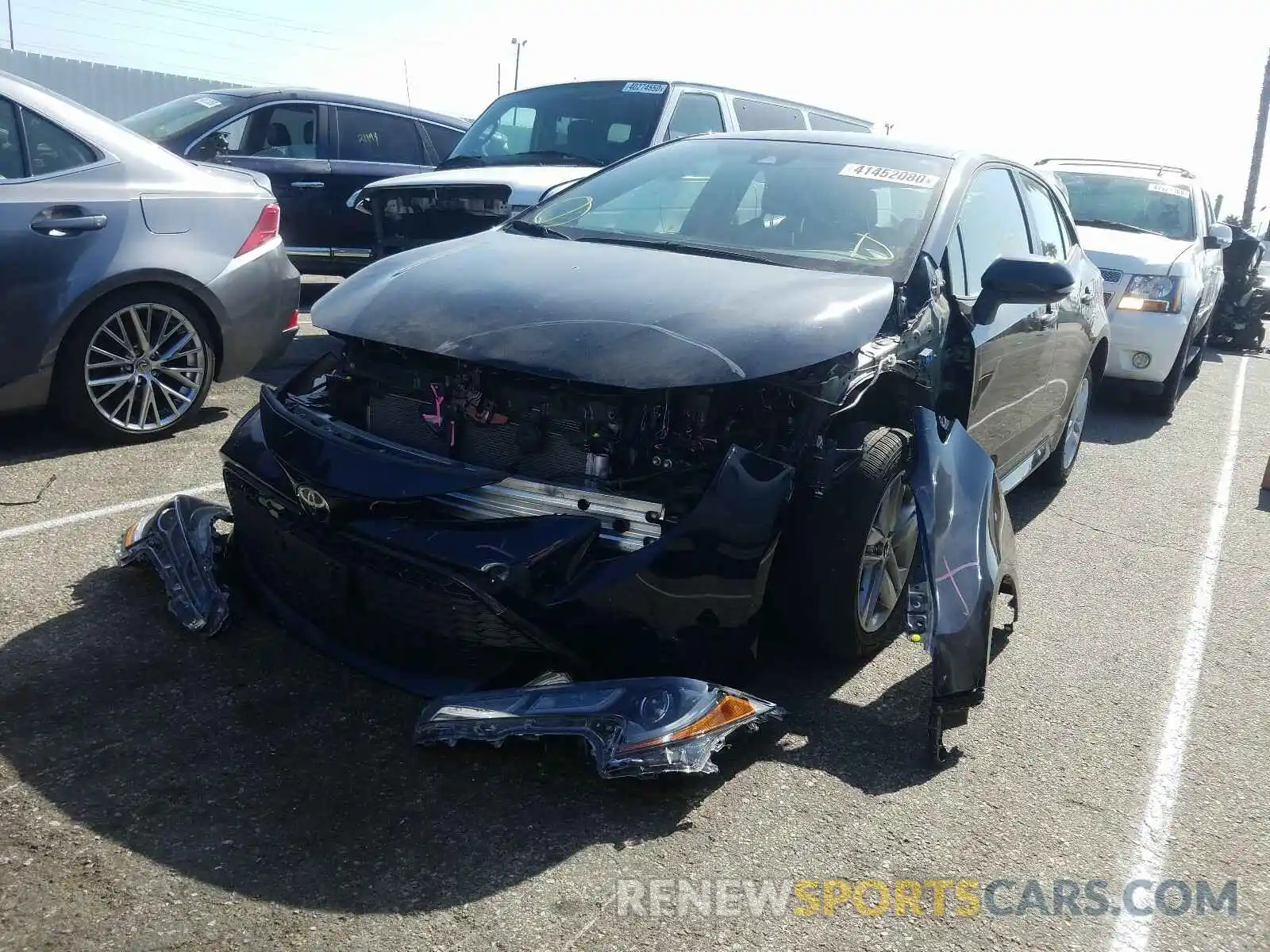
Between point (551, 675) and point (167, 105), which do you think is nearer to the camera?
point (551, 675)

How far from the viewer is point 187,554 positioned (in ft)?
11.6

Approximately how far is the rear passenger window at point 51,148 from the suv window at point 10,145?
0.04 m

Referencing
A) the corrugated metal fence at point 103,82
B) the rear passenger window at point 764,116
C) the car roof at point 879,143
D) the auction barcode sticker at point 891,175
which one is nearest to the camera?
the auction barcode sticker at point 891,175

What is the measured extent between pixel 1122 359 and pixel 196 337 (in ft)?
20.9

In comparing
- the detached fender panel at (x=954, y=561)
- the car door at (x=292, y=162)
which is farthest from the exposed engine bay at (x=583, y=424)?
the car door at (x=292, y=162)

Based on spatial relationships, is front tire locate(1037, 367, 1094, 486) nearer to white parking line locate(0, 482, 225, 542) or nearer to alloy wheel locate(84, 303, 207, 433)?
white parking line locate(0, 482, 225, 542)

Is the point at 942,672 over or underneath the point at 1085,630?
over

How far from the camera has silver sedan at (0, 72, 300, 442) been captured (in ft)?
15.7

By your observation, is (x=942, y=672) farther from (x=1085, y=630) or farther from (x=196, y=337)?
(x=196, y=337)

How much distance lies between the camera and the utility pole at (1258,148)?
29.4 m

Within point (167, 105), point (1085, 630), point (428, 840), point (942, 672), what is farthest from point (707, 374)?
point (167, 105)

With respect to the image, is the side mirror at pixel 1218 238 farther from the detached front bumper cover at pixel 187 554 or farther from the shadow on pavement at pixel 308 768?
the detached front bumper cover at pixel 187 554

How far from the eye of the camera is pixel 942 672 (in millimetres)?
3027

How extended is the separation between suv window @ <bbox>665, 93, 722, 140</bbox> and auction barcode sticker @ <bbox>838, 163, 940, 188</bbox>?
3.73 metres
